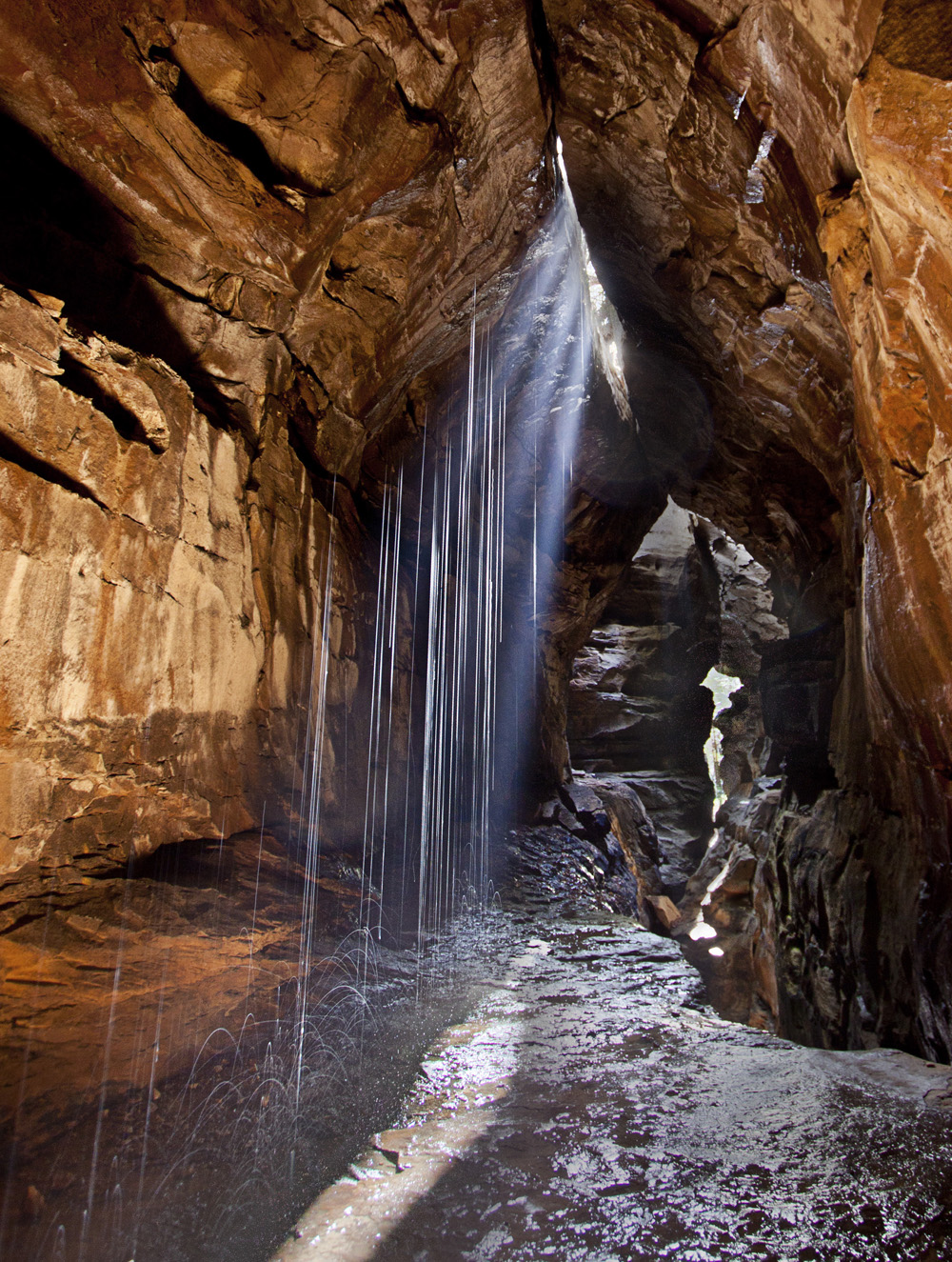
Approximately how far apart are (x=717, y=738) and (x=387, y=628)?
21.1 metres

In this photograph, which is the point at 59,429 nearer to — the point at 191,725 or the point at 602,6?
the point at 191,725

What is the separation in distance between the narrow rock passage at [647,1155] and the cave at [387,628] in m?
0.02

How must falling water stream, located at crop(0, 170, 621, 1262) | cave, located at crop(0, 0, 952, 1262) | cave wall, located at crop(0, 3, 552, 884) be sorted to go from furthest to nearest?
cave wall, located at crop(0, 3, 552, 884), cave, located at crop(0, 0, 952, 1262), falling water stream, located at crop(0, 170, 621, 1262)

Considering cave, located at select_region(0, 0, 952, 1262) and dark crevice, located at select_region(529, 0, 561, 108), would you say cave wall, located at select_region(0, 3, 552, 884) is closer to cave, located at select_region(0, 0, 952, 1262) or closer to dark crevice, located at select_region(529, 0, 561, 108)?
cave, located at select_region(0, 0, 952, 1262)

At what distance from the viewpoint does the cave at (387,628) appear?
9.75 feet

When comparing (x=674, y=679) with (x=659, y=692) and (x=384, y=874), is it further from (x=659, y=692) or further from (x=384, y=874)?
(x=384, y=874)

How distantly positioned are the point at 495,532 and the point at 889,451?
9279 millimetres

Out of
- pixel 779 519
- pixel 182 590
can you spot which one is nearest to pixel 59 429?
pixel 182 590

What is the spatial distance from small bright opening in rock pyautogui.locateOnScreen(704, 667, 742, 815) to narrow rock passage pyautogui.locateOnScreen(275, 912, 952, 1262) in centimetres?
1735

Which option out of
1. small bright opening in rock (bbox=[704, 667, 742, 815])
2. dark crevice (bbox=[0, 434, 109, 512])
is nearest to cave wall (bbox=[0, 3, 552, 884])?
dark crevice (bbox=[0, 434, 109, 512])

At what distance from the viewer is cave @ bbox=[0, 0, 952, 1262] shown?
297 cm

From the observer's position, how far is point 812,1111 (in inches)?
139

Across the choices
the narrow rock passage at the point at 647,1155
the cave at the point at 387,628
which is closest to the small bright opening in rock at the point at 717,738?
the cave at the point at 387,628

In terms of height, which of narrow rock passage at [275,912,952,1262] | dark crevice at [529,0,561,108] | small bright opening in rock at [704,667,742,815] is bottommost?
narrow rock passage at [275,912,952,1262]
